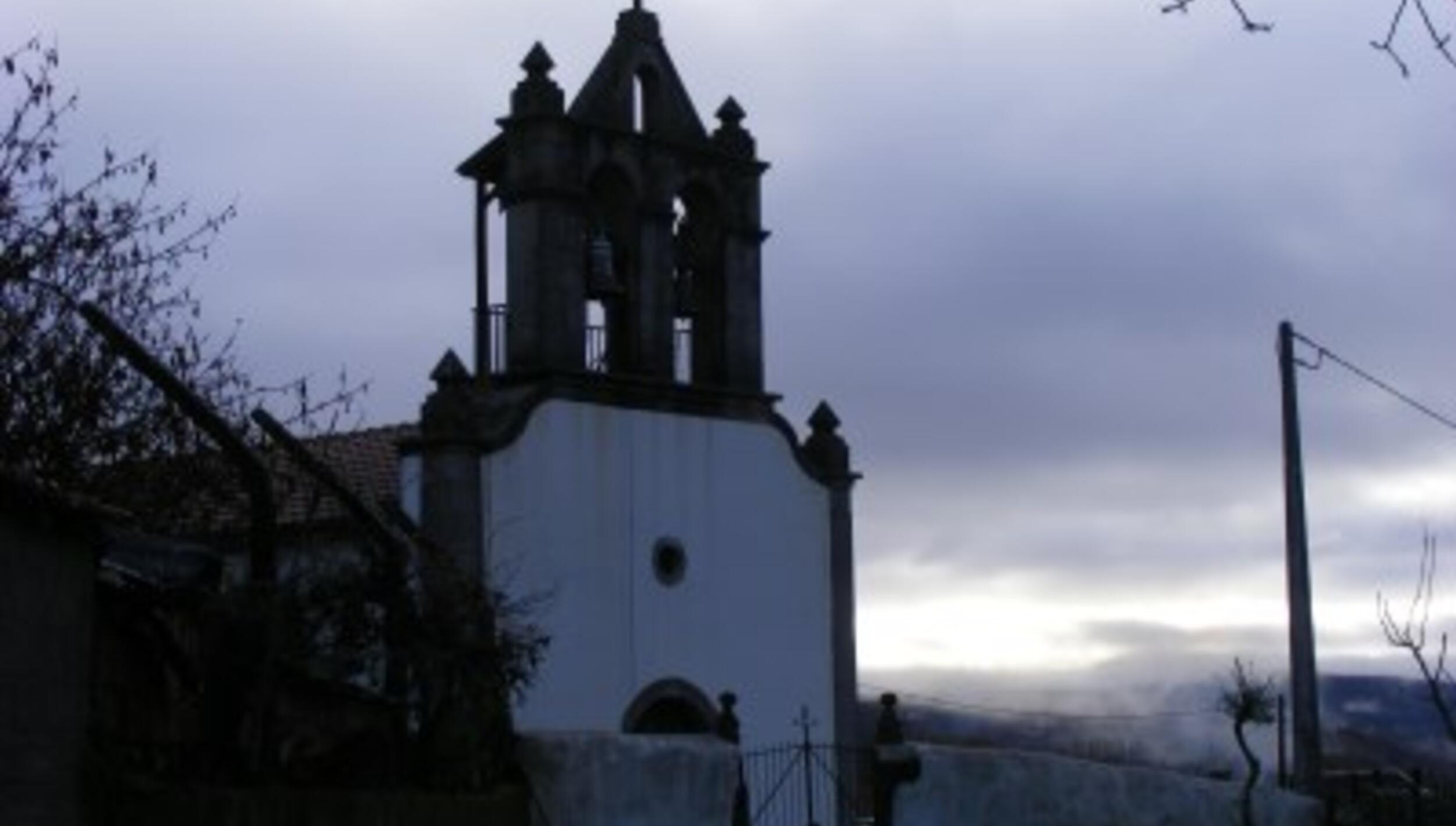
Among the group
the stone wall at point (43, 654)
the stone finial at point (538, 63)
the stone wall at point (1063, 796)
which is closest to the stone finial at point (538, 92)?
the stone finial at point (538, 63)

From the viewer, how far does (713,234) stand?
94.3 ft

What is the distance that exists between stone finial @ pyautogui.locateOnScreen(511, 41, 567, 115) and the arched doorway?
6440 mm

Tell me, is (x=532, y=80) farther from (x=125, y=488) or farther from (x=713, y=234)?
(x=125, y=488)

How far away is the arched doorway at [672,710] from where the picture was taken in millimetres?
26859

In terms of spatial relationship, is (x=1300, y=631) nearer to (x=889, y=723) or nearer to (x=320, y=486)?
(x=889, y=723)

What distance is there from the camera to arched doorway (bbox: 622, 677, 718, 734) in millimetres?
26859

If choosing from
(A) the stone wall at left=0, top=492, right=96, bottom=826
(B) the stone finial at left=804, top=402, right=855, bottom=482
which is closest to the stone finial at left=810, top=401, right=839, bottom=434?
(B) the stone finial at left=804, top=402, right=855, bottom=482

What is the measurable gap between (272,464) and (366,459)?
9679 millimetres

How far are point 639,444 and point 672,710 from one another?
3013 mm

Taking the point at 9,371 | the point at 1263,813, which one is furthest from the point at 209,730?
the point at 1263,813

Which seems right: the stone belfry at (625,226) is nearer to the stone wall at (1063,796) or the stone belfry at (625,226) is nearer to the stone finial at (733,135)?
the stone finial at (733,135)

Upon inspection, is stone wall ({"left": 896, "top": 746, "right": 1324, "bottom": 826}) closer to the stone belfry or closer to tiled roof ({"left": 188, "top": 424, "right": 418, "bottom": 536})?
tiled roof ({"left": 188, "top": 424, "right": 418, "bottom": 536})

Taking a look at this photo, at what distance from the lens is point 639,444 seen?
27531mm

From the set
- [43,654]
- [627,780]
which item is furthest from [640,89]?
[43,654]
